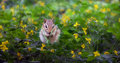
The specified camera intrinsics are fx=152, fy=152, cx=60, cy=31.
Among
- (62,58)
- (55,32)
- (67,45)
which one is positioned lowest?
(62,58)

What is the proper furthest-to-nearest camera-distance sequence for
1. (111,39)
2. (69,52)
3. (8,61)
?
1. (111,39)
2. (69,52)
3. (8,61)

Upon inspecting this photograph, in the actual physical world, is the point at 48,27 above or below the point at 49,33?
above

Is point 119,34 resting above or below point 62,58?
above

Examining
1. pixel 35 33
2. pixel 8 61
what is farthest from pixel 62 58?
pixel 8 61

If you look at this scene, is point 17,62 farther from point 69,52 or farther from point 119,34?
point 119,34

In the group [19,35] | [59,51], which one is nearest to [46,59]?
[59,51]

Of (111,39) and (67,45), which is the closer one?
(67,45)

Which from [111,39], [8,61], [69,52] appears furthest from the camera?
[111,39]
